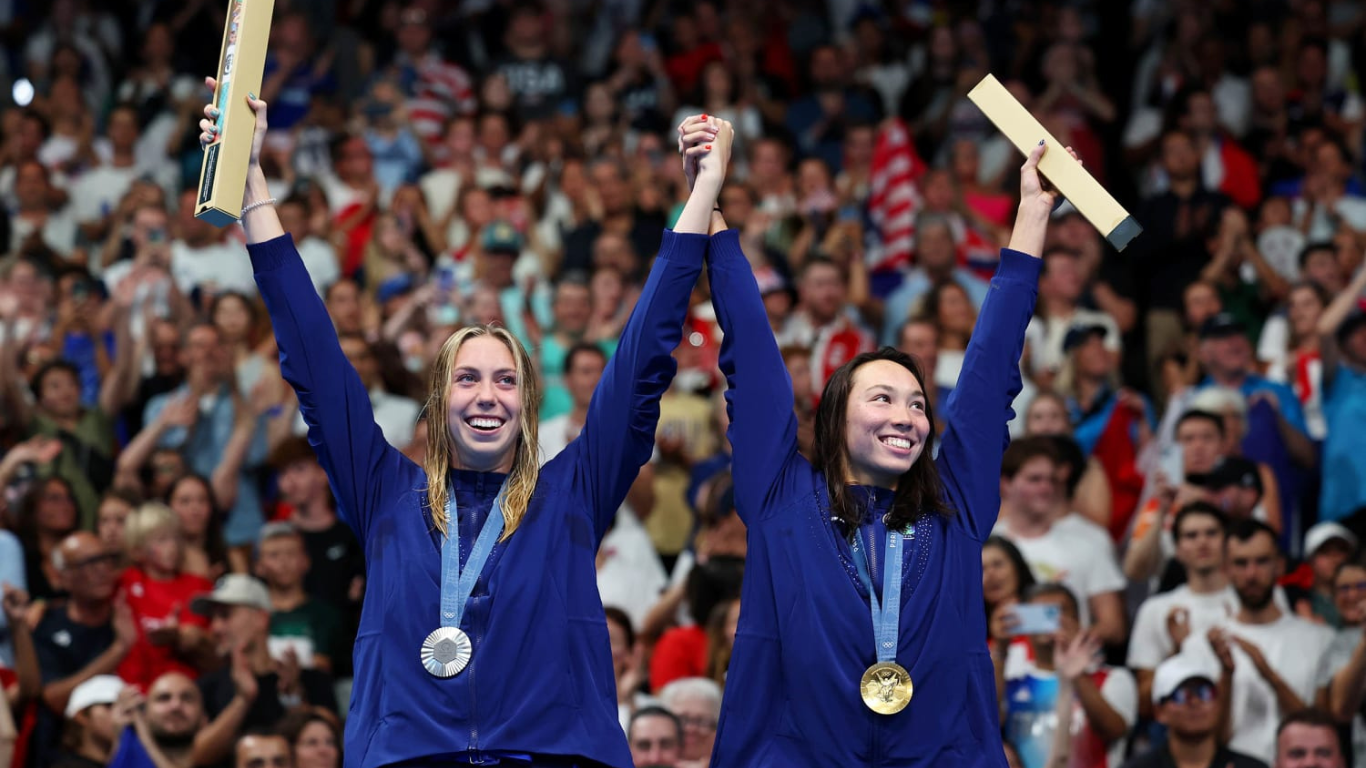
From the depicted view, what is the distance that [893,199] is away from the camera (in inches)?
455

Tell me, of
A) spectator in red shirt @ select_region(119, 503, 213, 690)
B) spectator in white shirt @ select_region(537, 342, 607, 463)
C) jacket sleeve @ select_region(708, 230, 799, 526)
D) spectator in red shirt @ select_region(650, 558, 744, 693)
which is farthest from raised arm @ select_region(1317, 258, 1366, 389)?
jacket sleeve @ select_region(708, 230, 799, 526)

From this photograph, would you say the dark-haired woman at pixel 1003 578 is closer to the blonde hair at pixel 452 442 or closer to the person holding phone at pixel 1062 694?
the person holding phone at pixel 1062 694

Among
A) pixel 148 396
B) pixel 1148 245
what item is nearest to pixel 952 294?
pixel 1148 245

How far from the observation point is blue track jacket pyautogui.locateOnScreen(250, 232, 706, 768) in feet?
14.0

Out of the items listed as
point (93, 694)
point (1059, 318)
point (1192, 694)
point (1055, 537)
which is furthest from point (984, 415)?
point (1059, 318)

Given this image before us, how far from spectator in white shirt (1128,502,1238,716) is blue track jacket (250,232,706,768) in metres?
3.59

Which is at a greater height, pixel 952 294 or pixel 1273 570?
pixel 952 294

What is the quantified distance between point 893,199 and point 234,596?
512 centimetres

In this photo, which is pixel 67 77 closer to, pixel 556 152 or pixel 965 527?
pixel 556 152

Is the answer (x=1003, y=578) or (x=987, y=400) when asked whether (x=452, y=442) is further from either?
(x=1003, y=578)

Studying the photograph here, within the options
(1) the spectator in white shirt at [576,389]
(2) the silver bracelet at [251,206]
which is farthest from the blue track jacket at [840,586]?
(1) the spectator in white shirt at [576,389]

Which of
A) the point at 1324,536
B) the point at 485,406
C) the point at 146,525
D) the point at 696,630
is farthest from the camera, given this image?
the point at 146,525

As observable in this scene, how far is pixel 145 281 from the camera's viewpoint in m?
10.2

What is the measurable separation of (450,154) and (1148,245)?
4085 mm
